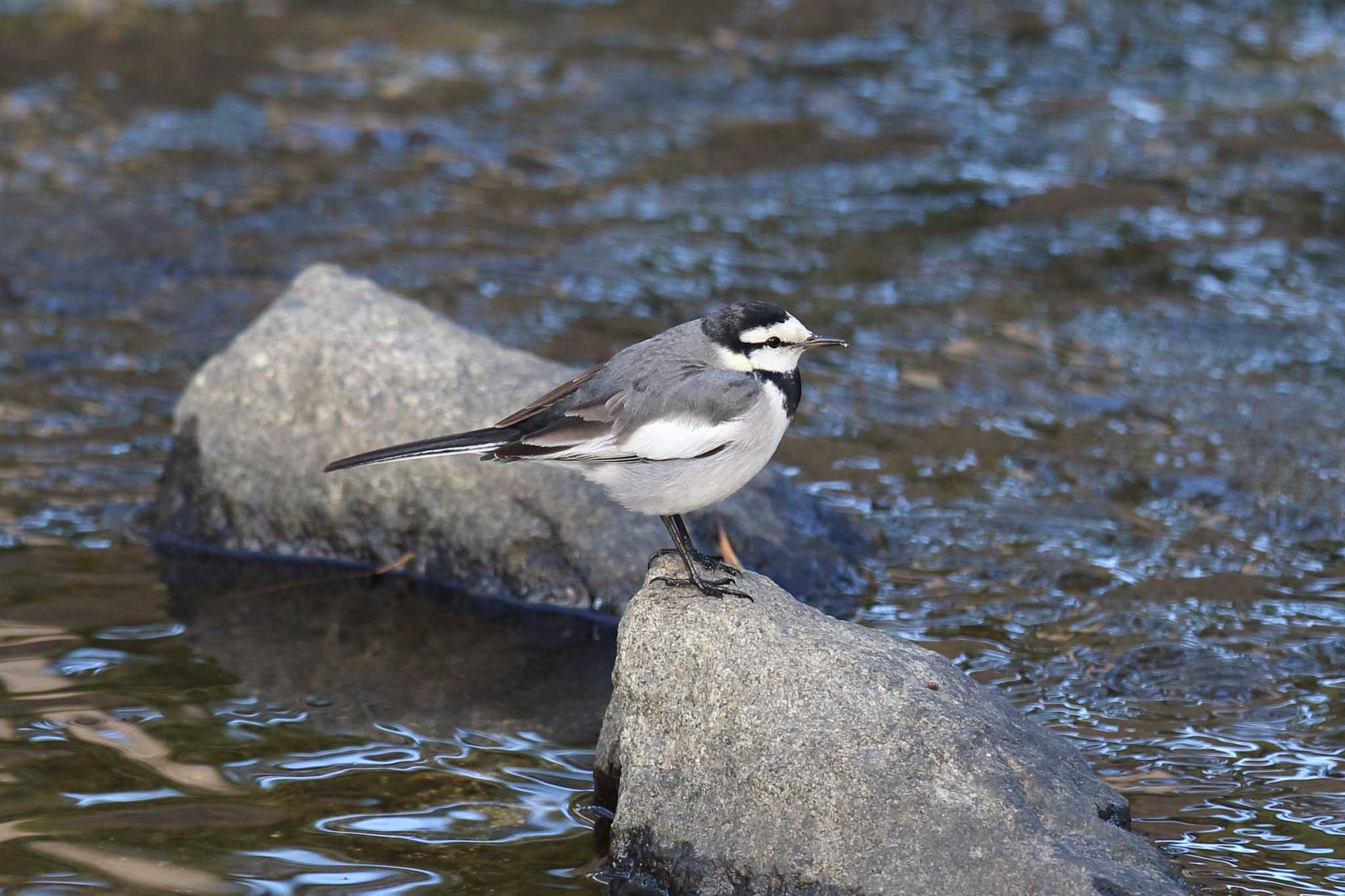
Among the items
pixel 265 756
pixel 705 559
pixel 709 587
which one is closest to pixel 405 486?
pixel 265 756

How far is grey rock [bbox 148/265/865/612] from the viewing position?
699 centimetres

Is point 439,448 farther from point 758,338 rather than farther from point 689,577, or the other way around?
point 758,338

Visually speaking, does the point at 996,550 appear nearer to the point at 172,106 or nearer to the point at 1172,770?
the point at 1172,770

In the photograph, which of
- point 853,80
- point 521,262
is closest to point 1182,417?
point 521,262

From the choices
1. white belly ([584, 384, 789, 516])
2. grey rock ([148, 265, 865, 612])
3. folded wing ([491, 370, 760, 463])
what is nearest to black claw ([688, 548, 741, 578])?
white belly ([584, 384, 789, 516])

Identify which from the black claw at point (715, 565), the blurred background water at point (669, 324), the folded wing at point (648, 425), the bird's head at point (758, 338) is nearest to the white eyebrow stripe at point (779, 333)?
the bird's head at point (758, 338)

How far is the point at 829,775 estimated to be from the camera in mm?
4746

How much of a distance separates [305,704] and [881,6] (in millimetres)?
11574

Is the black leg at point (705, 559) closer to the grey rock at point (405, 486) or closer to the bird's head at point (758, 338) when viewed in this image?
the bird's head at point (758, 338)

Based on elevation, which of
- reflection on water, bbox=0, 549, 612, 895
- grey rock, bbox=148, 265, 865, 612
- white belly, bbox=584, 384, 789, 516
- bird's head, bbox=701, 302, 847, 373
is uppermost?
bird's head, bbox=701, 302, 847, 373

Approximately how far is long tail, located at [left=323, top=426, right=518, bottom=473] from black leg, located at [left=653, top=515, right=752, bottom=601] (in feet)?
2.05

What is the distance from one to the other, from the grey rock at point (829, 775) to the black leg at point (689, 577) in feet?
0.14

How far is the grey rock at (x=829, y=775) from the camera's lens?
14.9 feet

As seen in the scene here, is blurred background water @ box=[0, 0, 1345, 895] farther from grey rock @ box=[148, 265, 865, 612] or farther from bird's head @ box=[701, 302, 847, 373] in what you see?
bird's head @ box=[701, 302, 847, 373]
